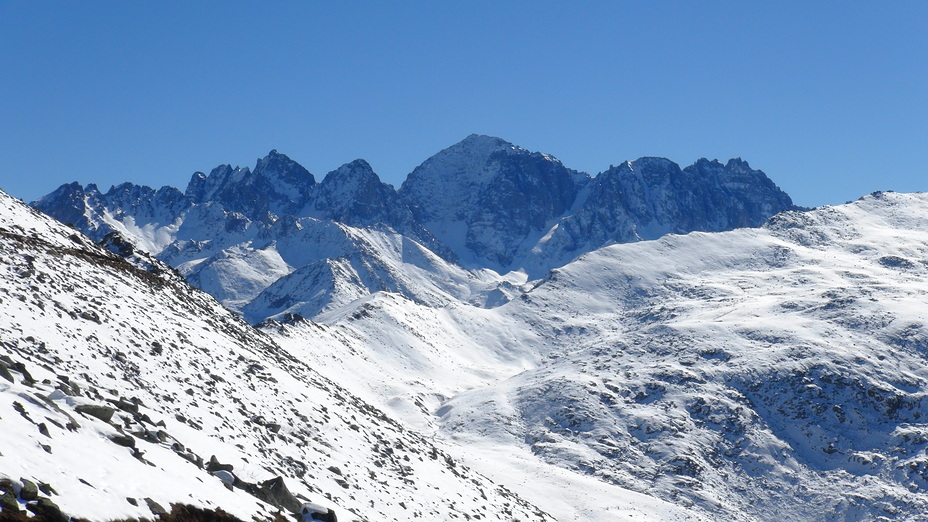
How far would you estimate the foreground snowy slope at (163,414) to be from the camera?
21766 millimetres

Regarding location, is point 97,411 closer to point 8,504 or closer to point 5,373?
point 5,373

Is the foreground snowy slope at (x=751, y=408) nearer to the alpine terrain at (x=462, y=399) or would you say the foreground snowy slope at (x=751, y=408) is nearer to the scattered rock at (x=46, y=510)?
→ the alpine terrain at (x=462, y=399)

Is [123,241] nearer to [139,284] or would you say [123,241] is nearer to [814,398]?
[139,284]

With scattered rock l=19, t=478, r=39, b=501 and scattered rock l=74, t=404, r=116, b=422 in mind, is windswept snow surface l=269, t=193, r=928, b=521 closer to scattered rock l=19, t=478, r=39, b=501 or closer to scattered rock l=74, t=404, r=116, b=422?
scattered rock l=74, t=404, r=116, b=422

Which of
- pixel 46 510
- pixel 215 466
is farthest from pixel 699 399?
pixel 46 510

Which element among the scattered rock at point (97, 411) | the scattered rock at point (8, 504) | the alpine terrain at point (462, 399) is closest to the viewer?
the scattered rock at point (8, 504)

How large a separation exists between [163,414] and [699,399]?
4124 inches

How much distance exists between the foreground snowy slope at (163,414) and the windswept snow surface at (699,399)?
3929 centimetres

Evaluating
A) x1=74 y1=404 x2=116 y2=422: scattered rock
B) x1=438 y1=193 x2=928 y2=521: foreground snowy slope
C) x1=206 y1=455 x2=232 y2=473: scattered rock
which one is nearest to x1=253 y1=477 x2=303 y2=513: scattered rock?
x1=206 y1=455 x2=232 y2=473: scattered rock

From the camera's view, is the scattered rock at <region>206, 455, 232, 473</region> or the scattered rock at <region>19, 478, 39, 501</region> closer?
the scattered rock at <region>19, 478, 39, 501</region>

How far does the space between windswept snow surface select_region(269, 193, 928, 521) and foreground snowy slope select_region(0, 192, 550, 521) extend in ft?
129

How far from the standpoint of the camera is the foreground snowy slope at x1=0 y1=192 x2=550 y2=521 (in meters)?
21.8

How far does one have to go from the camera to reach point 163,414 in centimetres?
3084

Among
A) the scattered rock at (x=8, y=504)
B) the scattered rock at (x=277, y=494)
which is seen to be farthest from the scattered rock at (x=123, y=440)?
the scattered rock at (x=8, y=504)
